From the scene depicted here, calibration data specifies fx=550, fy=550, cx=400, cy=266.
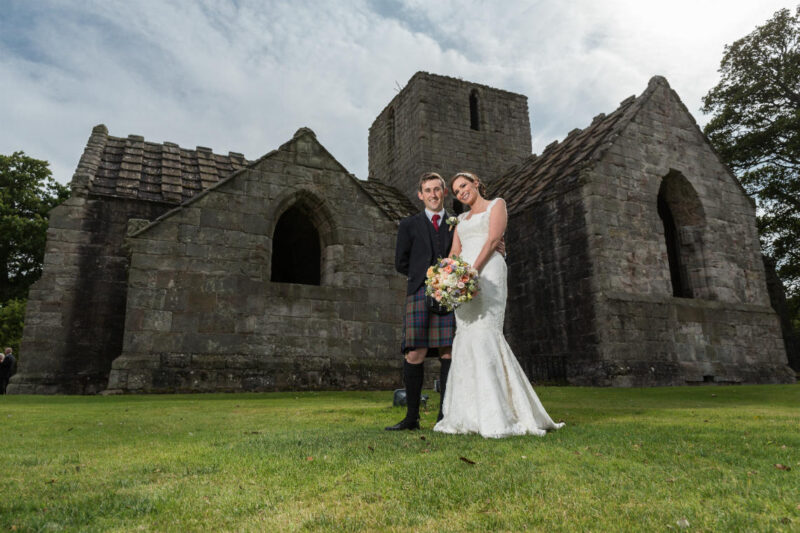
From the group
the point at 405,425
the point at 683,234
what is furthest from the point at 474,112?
the point at 405,425

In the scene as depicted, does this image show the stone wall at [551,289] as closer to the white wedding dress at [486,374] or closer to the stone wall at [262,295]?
the stone wall at [262,295]

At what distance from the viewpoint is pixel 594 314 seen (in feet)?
39.9

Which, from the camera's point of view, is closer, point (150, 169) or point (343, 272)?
point (343, 272)

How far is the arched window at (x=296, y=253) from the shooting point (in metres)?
14.7

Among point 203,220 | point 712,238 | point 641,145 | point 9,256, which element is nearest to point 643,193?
point 641,145

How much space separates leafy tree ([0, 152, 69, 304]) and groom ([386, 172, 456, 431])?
26219 millimetres

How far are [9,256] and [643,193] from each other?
27099mm

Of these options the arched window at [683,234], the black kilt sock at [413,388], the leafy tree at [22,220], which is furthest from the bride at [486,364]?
the leafy tree at [22,220]

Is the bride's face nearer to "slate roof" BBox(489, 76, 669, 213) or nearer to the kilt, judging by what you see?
the kilt

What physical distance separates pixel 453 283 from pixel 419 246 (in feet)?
2.97

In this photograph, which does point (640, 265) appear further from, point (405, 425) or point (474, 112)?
point (474, 112)

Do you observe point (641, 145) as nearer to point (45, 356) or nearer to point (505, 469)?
point (505, 469)

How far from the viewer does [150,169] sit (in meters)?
14.0

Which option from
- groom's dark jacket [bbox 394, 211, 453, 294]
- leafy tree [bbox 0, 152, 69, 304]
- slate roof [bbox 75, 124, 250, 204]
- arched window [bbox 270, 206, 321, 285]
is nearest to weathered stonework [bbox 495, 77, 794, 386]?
arched window [bbox 270, 206, 321, 285]
